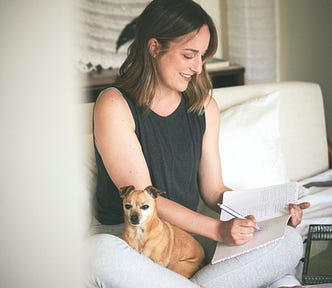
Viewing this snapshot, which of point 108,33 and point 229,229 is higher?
point 108,33

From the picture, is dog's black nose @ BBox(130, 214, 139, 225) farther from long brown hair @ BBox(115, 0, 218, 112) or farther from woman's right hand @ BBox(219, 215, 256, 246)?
long brown hair @ BBox(115, 0, 218, 112)

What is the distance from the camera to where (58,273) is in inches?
15.0

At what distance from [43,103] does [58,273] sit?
13 cm

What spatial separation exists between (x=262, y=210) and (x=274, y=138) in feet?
1.86

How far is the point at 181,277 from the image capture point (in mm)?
1135

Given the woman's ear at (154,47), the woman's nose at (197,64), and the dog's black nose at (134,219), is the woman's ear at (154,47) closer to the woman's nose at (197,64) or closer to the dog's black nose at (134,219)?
the woman's nose at (197,64)

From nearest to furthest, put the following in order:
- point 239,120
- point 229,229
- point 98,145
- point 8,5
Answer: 1. point 8,5
2. point 229,229
3. point 98,145
4. point 239,120

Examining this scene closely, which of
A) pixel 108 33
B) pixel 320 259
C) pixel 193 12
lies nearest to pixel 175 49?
pixel 193 12

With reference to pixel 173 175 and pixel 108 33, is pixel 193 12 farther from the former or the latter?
pixel 108 33

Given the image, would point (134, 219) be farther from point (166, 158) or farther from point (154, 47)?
point (154, 47)

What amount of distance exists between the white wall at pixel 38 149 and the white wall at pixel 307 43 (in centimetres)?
221

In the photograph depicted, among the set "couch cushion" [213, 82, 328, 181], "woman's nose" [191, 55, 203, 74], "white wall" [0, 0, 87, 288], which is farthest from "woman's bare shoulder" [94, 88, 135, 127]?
"white wall" [0, 0, 87, 288]

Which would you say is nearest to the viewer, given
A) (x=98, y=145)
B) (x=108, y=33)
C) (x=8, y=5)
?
(x=8, y=5)

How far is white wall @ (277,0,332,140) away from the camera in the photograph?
2.38 metres
